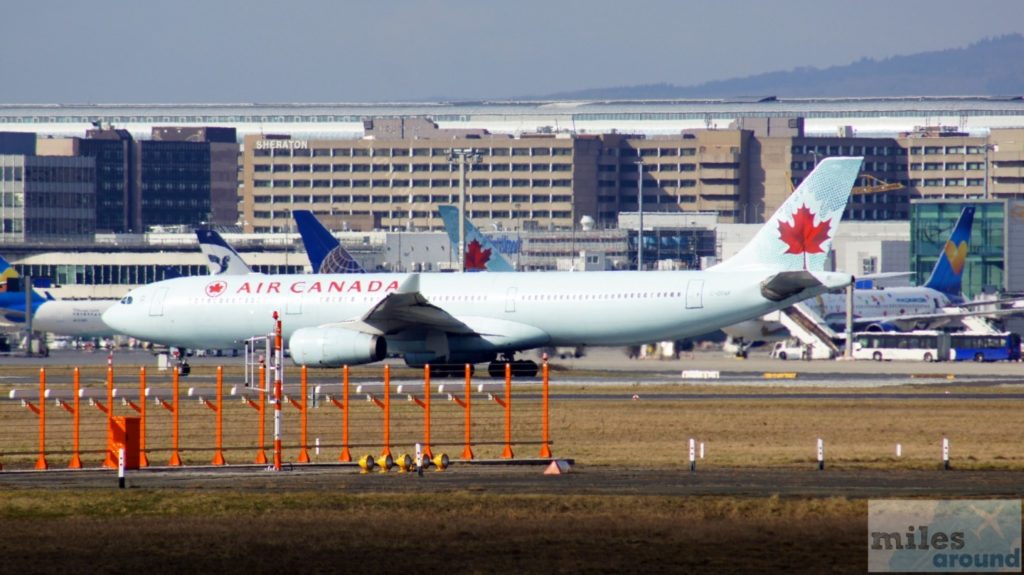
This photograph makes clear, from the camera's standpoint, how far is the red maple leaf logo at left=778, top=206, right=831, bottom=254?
173 ft

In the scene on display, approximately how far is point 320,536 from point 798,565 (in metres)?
5.77

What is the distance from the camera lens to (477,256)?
259ft

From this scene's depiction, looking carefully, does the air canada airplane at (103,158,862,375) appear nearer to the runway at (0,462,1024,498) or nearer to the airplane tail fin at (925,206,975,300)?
the runway at (0,462,1024,498)

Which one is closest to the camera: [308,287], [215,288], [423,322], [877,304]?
[423,322]

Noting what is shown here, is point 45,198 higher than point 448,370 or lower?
higher

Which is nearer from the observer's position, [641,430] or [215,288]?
[641,430]

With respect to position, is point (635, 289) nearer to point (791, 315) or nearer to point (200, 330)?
point (200, 330)

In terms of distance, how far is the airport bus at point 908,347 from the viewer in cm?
8131

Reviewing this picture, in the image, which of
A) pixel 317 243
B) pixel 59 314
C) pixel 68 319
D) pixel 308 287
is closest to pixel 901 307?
pixel 317 243

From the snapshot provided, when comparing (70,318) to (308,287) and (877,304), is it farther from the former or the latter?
(877,304)

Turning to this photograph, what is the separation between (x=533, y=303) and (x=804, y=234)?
9178 millimetres

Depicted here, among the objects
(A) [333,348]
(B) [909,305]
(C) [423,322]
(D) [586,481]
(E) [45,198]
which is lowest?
(D) [586,481]

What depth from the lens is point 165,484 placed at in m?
25.2

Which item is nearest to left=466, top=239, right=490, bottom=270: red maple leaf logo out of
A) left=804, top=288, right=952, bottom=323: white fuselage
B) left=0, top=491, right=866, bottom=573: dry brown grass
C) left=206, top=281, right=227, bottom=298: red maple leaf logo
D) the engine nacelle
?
left=206, top=281, right=227, bottom=298: red maple leaf logo
